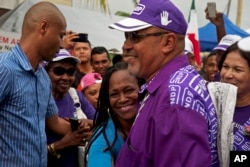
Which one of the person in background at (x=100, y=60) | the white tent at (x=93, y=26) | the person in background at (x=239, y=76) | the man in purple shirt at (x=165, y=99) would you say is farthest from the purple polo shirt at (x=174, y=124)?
the white tent at (x=93, y=26)

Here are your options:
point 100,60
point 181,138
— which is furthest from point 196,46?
point 181,138

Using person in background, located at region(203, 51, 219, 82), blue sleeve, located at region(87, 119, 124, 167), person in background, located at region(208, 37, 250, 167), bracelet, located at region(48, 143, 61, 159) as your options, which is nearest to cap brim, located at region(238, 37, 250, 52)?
person in background, located at region(208, 37, 250, 167)

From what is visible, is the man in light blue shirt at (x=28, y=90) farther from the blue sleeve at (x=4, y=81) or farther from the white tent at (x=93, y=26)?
the white tent at (x=93, y=26)

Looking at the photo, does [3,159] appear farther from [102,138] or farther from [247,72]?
[247,72]

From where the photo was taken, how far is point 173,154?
221 cm

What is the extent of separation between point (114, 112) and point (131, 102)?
137mm

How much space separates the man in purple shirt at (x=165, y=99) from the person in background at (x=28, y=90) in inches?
39.1

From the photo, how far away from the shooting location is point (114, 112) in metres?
3.30

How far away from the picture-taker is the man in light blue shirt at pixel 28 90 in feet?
11.0

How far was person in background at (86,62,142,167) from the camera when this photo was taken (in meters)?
3.07

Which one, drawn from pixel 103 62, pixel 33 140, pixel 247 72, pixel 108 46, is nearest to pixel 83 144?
pixel 33 140

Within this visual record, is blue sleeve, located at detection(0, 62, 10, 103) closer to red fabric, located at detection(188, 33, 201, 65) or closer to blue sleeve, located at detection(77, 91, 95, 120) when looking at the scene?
blue sleeve, located at detection(77, 91, 95, 120)

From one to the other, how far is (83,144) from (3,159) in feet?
2.80

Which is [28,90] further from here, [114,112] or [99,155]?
[99,155]
